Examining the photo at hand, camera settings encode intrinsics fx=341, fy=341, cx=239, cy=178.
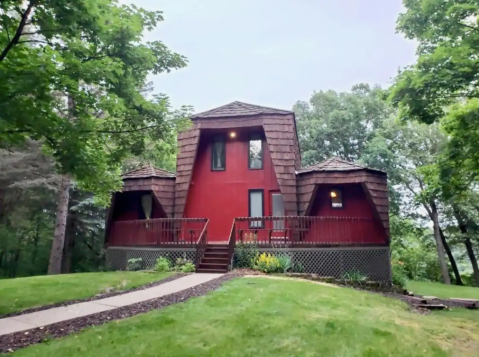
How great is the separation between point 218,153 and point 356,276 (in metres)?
7.94

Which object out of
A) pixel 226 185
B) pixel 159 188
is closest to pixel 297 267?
pixel 226 185

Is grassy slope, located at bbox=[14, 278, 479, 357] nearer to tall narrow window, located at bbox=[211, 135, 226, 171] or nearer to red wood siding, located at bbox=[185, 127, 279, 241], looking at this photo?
red wood siding, located at bbox=[185, 127, 279, 241]

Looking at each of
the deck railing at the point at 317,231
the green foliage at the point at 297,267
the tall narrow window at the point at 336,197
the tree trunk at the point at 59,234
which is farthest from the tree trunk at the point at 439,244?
the tree trunk at the point at 59,234

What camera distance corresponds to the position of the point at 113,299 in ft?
23.1

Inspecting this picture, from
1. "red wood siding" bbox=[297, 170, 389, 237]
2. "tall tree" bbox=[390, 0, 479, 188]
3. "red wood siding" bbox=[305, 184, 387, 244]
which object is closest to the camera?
"tall tree" bbox=[390, 0, 479, 188]

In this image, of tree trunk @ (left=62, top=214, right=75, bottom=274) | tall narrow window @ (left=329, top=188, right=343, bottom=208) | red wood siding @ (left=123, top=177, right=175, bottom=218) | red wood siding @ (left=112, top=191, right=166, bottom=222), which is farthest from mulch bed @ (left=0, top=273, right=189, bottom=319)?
tree trunk @ (left=62, top=214, right=75, bottom=274)

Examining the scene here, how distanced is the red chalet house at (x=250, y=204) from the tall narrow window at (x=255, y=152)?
5cm

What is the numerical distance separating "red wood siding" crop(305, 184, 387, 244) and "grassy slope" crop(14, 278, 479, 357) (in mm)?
5432

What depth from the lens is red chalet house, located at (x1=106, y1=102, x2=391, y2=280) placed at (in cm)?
1207

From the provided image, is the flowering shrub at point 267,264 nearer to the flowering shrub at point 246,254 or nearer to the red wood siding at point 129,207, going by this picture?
the flowering shrub at point 246,254

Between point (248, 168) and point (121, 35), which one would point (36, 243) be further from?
point (121, 35)

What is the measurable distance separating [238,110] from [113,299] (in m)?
10.1

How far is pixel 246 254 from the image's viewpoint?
37.6 feet

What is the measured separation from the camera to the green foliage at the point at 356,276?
10969 millimetres
